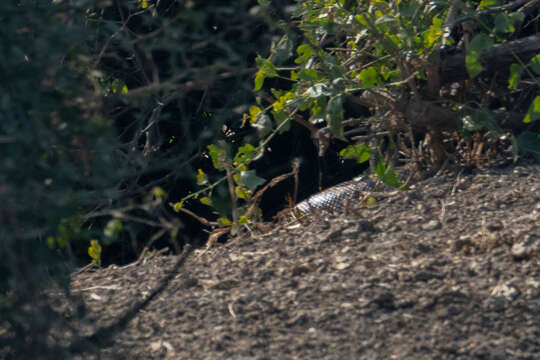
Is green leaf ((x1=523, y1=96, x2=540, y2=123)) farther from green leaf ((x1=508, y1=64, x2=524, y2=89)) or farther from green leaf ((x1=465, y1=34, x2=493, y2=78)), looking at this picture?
green leaf ((x1=465, y1=34, x2=493, y2=78))

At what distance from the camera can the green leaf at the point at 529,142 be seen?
3.17 metres

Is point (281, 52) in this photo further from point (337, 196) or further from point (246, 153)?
point (337, 196)

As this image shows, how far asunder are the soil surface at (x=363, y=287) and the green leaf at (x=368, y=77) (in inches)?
A: 20.3

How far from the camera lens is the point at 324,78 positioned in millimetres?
3041

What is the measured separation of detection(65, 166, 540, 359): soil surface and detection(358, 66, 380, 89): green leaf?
52 cm

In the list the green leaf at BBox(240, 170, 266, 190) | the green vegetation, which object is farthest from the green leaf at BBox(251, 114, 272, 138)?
the green leaf at BBox(240, 170, 266, 190)

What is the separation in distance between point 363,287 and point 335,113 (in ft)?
2.67

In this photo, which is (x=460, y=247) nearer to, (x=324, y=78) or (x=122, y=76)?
→ (x=324, y=78)

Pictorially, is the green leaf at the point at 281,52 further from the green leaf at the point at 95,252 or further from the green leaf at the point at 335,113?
the green leaf at the point at 95,252

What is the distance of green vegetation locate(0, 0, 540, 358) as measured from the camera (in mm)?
1575

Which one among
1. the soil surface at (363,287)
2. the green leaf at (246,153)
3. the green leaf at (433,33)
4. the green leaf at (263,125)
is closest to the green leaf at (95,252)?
the soil surface at (363,287)

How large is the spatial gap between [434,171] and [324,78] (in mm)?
760

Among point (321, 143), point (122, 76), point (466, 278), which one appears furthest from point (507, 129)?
point (122, 76)

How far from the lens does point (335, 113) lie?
2.92 meters
